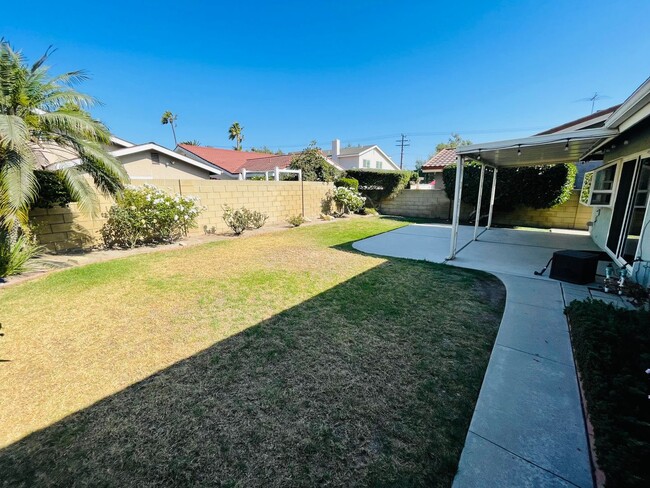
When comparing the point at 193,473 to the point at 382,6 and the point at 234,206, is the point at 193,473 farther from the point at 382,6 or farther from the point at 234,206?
the point at 382,6

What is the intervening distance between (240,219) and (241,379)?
793 cm

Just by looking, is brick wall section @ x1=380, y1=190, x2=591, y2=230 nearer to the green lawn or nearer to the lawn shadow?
the green lawn

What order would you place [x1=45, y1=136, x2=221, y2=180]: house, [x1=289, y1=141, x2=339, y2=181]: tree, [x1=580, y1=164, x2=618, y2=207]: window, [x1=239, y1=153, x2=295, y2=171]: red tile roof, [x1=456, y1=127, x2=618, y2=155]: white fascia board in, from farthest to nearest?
1. [x1=239, y1=153, x2=295, y2=171]: red tile roof
2. [x1=289, y1=141, x2=339, y2=181]: tree
3. [x1=45, y1=136, x2=221, y2=180]: house
4. [x1=580, y1=164, x2=618, y2=207]: window
5. [x1=456, y1=127, x2=618, y2=155]: white fascia board

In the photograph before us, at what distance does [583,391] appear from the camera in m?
2.24

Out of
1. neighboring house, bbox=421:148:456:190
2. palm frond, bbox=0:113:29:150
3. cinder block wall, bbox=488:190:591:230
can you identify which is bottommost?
cinder block wall, bbox=488:190:591:230

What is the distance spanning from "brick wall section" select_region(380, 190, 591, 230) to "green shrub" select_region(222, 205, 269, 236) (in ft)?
26.9

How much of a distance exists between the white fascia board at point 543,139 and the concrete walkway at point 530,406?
2.54 m

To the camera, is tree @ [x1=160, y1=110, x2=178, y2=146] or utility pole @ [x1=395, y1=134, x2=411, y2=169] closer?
tree @ [x1=160, y1=110, x2=178, y2=146]

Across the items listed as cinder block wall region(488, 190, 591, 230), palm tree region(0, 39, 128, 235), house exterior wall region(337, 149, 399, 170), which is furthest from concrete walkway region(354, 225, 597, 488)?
house exterior wall region(337, 149, 399, 170)

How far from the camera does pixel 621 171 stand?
6.05m

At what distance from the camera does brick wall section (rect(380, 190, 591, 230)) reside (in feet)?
35.4

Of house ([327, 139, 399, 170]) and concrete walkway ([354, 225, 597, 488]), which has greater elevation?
house ([327, 139, 399, 170])

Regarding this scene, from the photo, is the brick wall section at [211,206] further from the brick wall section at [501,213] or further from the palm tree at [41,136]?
the brick wall section at [501,213]

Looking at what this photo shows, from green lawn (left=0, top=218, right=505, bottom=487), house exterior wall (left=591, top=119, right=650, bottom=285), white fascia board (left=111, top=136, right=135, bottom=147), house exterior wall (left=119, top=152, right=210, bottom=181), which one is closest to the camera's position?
green lawn (left=0, top=218, right=505, bottom=487)
